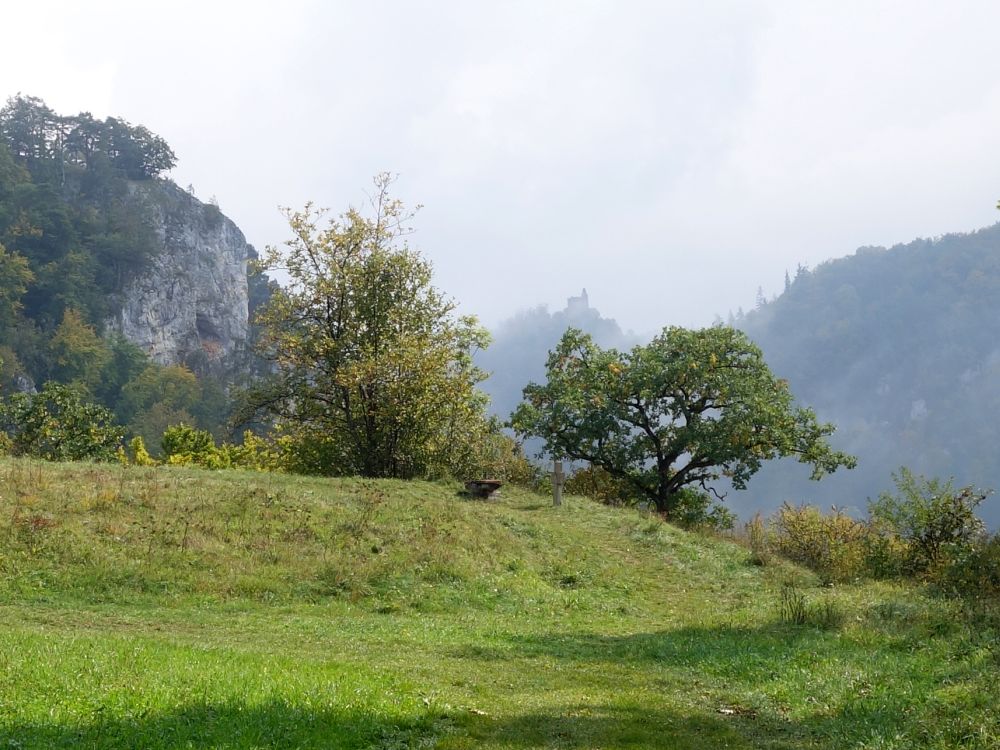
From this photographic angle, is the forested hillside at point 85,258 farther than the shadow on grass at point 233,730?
Yes

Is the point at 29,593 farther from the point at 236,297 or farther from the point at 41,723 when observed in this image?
the point at 236,297

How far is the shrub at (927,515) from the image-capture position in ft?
84.5

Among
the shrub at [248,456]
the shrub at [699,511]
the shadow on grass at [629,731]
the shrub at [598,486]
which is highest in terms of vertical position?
the shrub at [248,456]

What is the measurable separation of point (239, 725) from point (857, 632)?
12.5 m

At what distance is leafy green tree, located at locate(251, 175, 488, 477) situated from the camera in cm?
4341

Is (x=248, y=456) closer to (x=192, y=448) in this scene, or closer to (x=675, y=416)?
(x=192, y=448)

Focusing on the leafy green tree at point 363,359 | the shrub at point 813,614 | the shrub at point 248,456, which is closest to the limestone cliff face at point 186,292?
the shrub at point 248,456

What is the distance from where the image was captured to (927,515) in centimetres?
2623

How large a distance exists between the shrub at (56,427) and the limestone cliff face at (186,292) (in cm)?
11170

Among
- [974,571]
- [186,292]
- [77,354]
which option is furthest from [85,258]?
[974,571]

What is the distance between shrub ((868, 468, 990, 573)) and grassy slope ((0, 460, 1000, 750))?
3450 millimetres

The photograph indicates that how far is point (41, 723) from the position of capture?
8.18 m

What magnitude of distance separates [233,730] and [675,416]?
42.1 meters

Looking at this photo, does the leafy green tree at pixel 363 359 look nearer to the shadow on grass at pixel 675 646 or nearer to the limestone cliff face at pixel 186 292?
the shadow on grass at pixel 675 646
